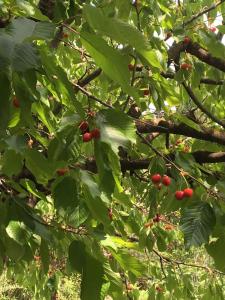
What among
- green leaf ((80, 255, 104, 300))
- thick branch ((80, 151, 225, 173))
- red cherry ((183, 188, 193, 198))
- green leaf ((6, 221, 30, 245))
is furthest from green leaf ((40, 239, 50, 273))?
red cherry ((183, 188, 193, 198))

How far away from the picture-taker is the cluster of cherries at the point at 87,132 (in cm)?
127

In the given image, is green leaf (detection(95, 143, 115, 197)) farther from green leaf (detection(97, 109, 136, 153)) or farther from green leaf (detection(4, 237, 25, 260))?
green leaf (detection(4, 237, 25, 260))

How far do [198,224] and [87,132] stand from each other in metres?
0.51

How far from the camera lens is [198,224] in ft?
5.03

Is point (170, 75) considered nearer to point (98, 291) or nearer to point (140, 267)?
point (140, 267)

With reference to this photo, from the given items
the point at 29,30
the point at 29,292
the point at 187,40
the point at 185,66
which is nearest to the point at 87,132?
the point at 29,30

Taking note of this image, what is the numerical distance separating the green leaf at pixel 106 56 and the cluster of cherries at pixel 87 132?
380 mm

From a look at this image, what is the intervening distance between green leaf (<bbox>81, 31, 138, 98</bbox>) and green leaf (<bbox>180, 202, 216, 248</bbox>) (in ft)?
2.65

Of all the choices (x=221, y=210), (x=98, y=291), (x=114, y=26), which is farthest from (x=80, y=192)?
(x=114, y=26)

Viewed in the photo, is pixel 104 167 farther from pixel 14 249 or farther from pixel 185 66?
pixel 185 66

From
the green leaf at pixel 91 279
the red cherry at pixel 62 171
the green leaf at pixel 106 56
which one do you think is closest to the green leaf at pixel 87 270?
the green leaf at pixel 91 279

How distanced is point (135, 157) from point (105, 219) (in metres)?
1.13

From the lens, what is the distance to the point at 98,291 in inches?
55.8

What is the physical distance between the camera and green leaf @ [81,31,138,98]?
2.80 ft
